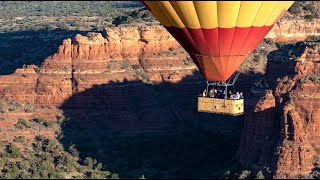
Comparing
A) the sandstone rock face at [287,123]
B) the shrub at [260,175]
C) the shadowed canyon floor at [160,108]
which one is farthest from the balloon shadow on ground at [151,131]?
the shrub at [260,175]

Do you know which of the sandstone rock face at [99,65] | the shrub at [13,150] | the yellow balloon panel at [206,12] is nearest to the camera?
the yellow balloon panel at [206,12]

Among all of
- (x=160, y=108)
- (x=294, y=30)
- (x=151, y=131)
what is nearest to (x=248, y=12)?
(x=151, y=131)

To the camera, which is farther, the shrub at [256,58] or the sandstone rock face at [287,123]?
the shrub at [256,58]

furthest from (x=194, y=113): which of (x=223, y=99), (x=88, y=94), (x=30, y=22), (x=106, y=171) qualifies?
(x=30, y=22)

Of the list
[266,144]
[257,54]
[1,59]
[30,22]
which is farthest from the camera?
[30,22]

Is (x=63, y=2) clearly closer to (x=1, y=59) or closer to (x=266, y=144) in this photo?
(x=1, y=59)

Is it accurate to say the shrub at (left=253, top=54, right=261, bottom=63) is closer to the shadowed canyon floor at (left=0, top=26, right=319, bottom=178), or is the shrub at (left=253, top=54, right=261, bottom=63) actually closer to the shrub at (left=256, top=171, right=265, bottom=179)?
the shadowed canyon floor at (left=0, top=26, right=319, bottom=178)

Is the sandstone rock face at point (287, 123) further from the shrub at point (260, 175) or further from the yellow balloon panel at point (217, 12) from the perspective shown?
the yellow balloon panel at point (217, 12)
